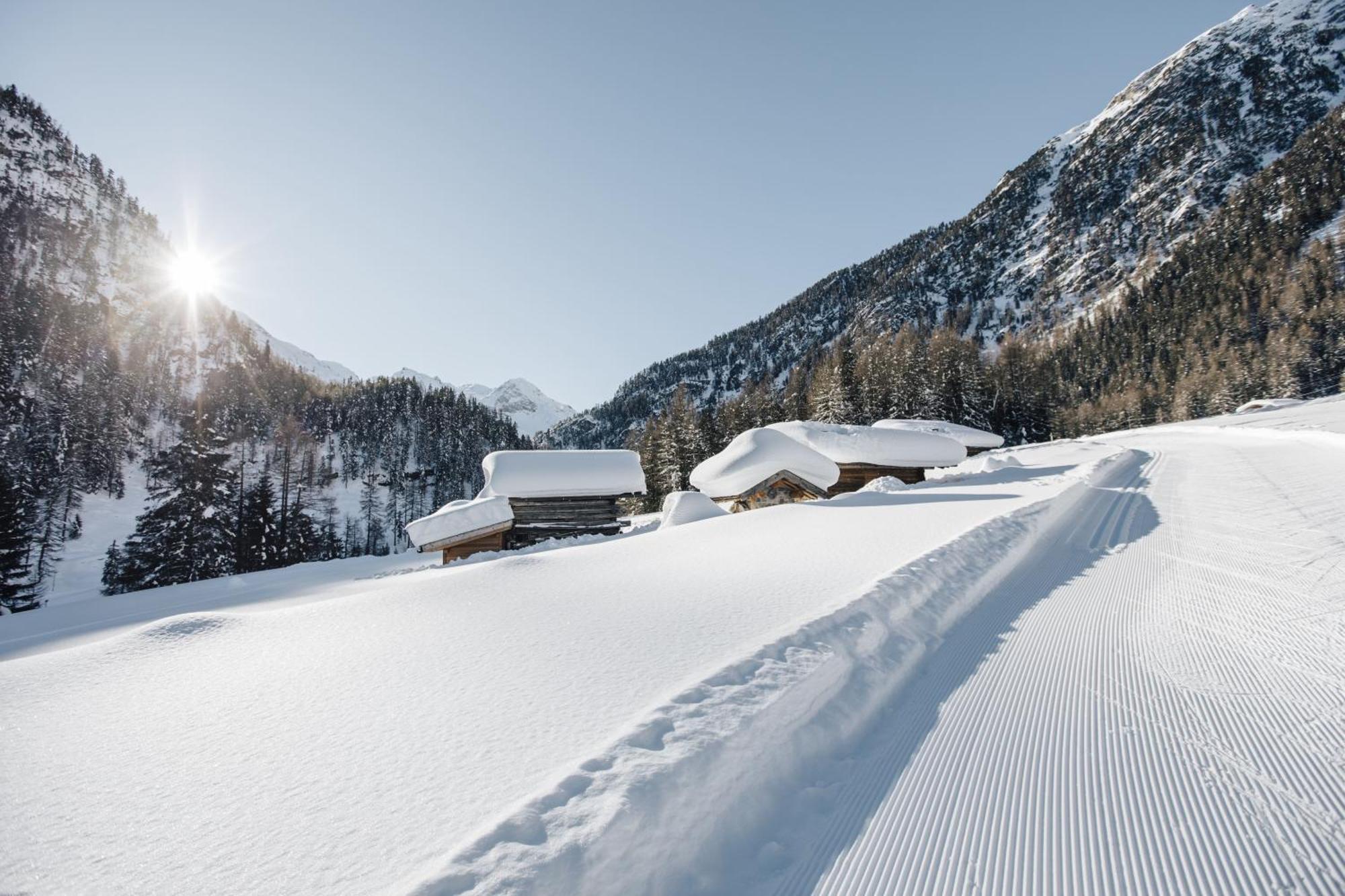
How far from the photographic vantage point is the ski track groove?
80.5 inches

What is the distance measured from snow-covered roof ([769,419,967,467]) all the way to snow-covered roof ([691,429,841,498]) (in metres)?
3.06

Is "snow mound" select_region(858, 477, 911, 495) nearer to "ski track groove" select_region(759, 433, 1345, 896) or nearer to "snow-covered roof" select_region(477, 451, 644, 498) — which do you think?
"snow-covered roof" select_region(477, 451, 644, 498)

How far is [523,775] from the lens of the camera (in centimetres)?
239

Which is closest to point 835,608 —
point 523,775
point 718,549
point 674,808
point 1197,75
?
point 674,808

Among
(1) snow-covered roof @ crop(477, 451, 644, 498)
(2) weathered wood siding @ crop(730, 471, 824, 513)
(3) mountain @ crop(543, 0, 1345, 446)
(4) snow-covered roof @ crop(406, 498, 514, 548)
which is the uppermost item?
(3) mountain @ crop(543, 0, 1345, 446)

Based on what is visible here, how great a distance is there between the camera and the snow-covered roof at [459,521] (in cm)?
1521

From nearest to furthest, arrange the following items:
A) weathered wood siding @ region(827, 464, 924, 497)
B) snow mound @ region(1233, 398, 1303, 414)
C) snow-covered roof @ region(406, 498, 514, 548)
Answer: snow-covered roof @ region(406, 498, 514, 548)
weathered wood siding @ region(827, 464, 924, 497)
snow mound @ region(1233, 398, 1303, 414)

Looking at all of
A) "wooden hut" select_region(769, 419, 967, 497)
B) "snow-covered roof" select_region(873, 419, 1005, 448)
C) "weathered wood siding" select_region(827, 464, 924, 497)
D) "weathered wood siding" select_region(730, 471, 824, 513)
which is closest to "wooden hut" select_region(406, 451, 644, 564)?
"weathered wood siding" select_region(730, 471, 824, 513)

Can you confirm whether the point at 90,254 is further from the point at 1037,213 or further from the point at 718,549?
the point at 1037,213

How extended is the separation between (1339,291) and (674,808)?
328ft

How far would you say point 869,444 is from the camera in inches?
842

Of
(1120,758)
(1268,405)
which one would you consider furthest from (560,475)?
(1268,405)

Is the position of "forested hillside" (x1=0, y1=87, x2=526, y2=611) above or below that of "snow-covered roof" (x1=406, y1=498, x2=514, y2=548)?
above

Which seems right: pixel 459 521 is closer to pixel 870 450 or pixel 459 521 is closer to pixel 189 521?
pixel 870 450
